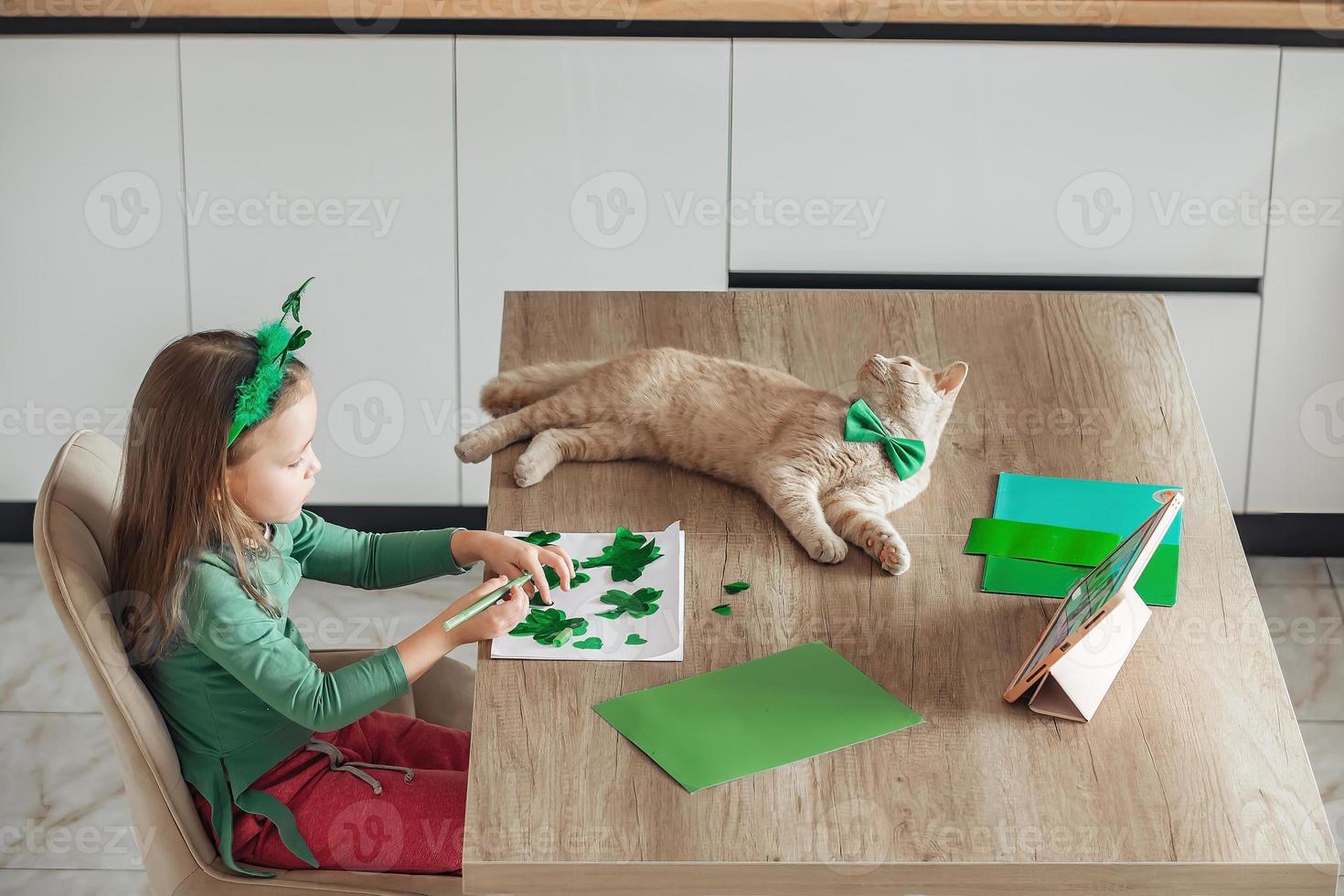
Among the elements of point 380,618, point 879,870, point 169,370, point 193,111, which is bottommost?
point 380,618

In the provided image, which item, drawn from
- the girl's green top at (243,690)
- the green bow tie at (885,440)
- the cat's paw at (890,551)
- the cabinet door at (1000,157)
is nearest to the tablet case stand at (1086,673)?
the cat's paw at (890,551)

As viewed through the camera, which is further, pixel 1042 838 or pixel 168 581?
pixel 168 581

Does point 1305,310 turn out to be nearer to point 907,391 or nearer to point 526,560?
point 907,391

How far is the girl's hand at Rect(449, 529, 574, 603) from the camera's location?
155cm

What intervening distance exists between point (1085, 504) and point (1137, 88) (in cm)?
151

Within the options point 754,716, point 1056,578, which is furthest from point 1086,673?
point 754,716

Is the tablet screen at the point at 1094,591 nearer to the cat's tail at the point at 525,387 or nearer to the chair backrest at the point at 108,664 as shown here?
the cat's tail at the point at 525,387

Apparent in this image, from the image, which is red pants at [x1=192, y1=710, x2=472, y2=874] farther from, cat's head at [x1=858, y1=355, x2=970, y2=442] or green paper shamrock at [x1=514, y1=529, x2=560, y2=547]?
cat's head at [x1=858, y1=355, x2=970, y2=442]

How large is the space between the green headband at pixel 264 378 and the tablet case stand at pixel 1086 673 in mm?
872

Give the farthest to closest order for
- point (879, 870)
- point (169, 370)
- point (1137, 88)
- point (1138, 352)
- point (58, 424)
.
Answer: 1. point (58, 424)
2. point (1137, 88)
3. point (1138, 352)
4. point (169, 370)
5. point (879, 870)

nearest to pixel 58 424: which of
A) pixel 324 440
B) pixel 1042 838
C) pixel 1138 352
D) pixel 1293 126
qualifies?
pixel 324 440

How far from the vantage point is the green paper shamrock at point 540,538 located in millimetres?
1635

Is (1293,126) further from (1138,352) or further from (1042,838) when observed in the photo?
(1042,838)

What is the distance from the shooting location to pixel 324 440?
10.2 ft
